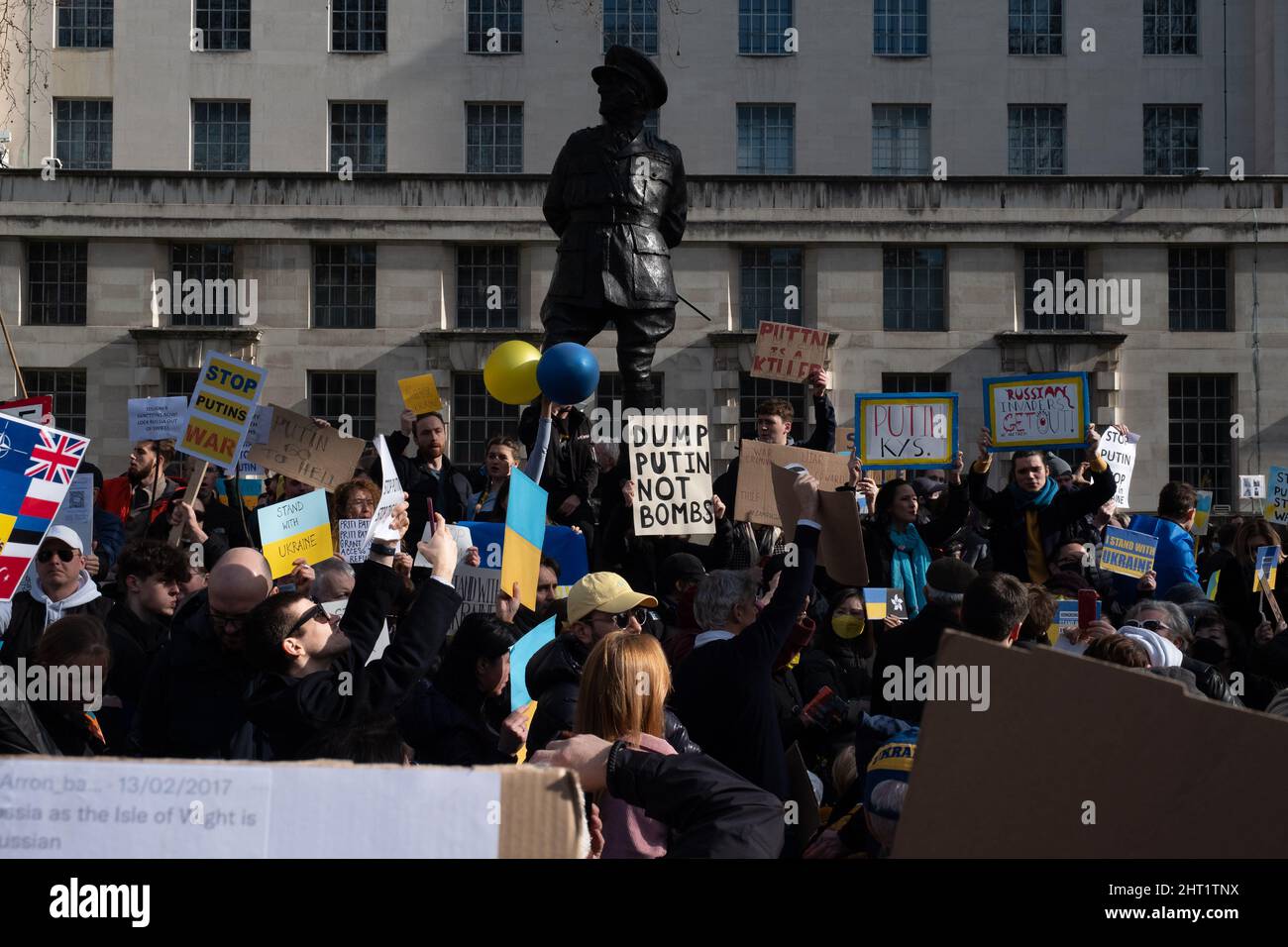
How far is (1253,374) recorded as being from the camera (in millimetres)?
35656

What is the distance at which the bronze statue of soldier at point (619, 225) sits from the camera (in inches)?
438

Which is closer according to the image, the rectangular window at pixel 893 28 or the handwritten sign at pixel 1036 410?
the handwritten sign at pixel 1036 410

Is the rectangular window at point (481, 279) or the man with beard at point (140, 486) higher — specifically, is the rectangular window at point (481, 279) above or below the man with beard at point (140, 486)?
above

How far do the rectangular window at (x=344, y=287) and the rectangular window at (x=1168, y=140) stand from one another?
18.3m

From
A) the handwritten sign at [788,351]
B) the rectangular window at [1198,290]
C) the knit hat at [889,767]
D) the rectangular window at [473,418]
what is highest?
the rectangular window at [1198,290]

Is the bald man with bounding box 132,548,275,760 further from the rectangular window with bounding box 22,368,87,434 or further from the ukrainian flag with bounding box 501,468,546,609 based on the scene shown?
the rectangular window with bounding box 22,368,87,434

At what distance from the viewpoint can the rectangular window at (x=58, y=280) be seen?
35375 mm

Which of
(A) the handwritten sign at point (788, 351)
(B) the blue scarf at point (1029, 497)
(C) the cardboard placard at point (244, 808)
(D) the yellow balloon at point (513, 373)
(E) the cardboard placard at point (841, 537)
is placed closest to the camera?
(C) the cardboard placard at point (244, 808)

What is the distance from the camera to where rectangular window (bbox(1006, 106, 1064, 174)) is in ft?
128

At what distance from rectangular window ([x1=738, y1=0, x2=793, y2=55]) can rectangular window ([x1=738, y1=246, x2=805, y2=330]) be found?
6222 mm

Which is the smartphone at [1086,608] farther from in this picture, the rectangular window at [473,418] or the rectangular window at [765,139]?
the rectangular window at [765,139]

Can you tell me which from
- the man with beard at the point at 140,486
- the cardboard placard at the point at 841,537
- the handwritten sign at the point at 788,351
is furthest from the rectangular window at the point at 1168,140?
the cardboard placard at the point at 841,537

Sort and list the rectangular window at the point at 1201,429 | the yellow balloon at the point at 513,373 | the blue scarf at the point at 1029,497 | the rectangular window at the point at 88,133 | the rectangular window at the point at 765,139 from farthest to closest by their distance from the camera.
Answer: the rectangular window at the point at 88,133
the rectangular window at the point at 765,139
the rectangular window at the point at 1201,429
the yellow balloon at the point at 513,373
the blue scarf at the point at 1029,497

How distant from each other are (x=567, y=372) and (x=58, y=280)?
1132 inches
